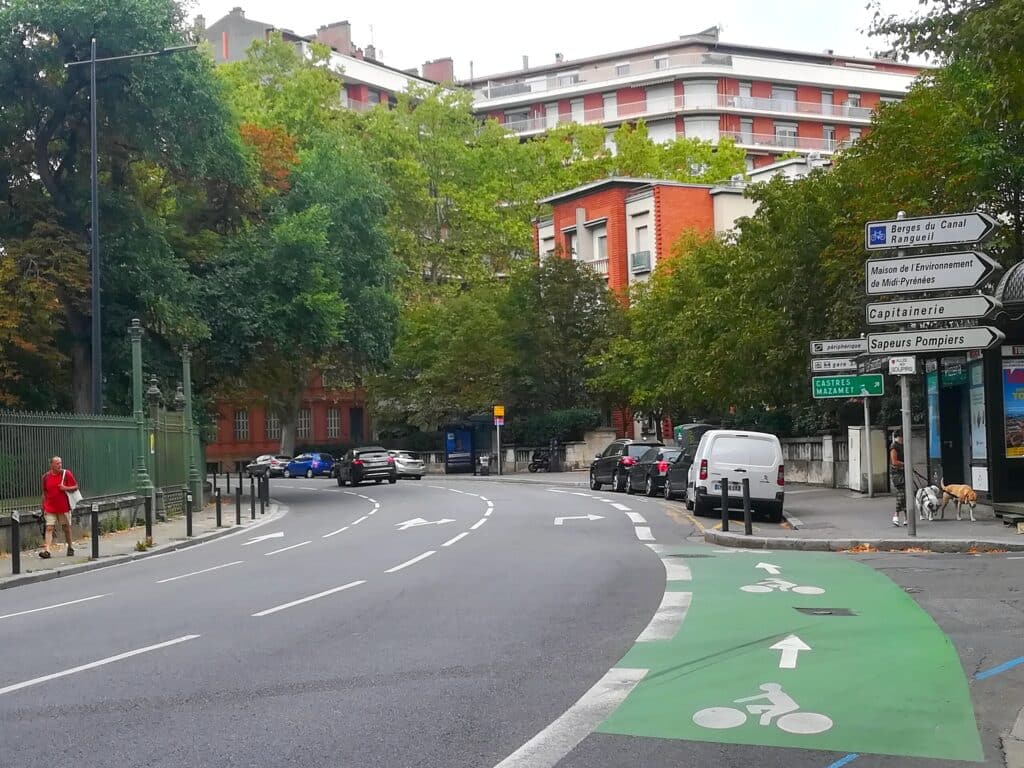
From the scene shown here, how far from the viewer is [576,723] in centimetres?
725

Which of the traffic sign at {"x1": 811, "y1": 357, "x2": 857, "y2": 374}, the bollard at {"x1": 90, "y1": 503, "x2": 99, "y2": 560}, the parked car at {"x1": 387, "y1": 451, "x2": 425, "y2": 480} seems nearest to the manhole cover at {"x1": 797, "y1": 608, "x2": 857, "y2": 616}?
the bollard at {"x1": 90, "y1": 503, "x2": 99, "y2": 560}

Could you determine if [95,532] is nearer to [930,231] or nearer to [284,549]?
[284,549]

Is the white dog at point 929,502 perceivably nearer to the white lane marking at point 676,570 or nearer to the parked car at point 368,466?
the white lane marking at point 676,570

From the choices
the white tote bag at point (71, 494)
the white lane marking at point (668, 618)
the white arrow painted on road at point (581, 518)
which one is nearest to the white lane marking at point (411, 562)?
the white lane marking at point (668, 618)

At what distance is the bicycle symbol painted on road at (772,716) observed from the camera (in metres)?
7.15

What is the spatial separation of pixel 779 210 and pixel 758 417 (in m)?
9.77

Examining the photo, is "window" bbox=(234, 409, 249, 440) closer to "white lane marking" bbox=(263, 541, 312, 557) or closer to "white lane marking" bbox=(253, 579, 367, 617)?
"white lane marking" bbox=(263, 541, 312, 557)

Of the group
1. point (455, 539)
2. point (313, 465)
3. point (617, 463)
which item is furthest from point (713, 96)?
point (455, 539)

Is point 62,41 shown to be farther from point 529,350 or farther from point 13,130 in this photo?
point 529,350

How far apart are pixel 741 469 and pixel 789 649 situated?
16.6 meters

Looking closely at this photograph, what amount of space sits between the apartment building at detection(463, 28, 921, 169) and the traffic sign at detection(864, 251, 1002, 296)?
70419 mm

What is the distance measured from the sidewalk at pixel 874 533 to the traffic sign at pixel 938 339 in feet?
8.65

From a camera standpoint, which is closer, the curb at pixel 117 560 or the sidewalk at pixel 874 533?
the sidewalk at pixel 874 533

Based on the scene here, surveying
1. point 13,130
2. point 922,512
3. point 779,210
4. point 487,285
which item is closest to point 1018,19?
point 922,512
